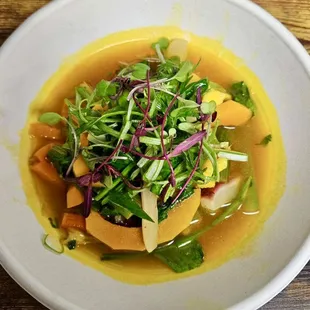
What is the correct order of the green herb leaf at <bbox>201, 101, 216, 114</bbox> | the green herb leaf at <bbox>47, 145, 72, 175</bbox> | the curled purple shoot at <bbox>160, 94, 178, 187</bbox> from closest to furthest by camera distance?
the curled purple shoot at <bbox>160, 94, 178, 187</bbox> → the green herb leaf at <bbox>201, 101, 216, 114</bbox> → the green herb leaf at <bbox>47, 145, 72, 175</bbox>

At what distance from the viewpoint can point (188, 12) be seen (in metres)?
2.12

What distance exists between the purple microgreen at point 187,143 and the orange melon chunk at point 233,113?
0.32 meters

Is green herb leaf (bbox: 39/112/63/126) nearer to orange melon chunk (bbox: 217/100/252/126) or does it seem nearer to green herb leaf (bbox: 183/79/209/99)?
green herb leaf (bbox: 183/79/209/99)

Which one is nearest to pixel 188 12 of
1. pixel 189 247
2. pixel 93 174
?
pixel 93 174

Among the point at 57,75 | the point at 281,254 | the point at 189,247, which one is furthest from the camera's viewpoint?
the point at 57,75

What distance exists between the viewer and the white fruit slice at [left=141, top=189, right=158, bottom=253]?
1.73 meters

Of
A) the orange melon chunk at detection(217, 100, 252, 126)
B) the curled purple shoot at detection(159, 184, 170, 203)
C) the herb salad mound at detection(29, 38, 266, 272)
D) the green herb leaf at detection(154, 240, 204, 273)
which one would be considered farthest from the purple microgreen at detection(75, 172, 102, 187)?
the orange melon chunk at detection(217, 100, 252, 126)

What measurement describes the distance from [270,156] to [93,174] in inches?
29.8

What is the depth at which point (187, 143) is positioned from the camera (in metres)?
1.70

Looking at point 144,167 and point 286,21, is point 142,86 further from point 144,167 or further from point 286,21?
point 286,21

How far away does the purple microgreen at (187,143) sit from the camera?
1.68 m

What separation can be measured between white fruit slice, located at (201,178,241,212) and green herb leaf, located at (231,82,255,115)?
0.34 metres

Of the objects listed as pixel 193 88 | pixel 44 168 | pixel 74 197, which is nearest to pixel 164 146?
pixel 193 88

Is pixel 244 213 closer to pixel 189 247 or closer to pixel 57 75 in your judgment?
pixel 189 247
